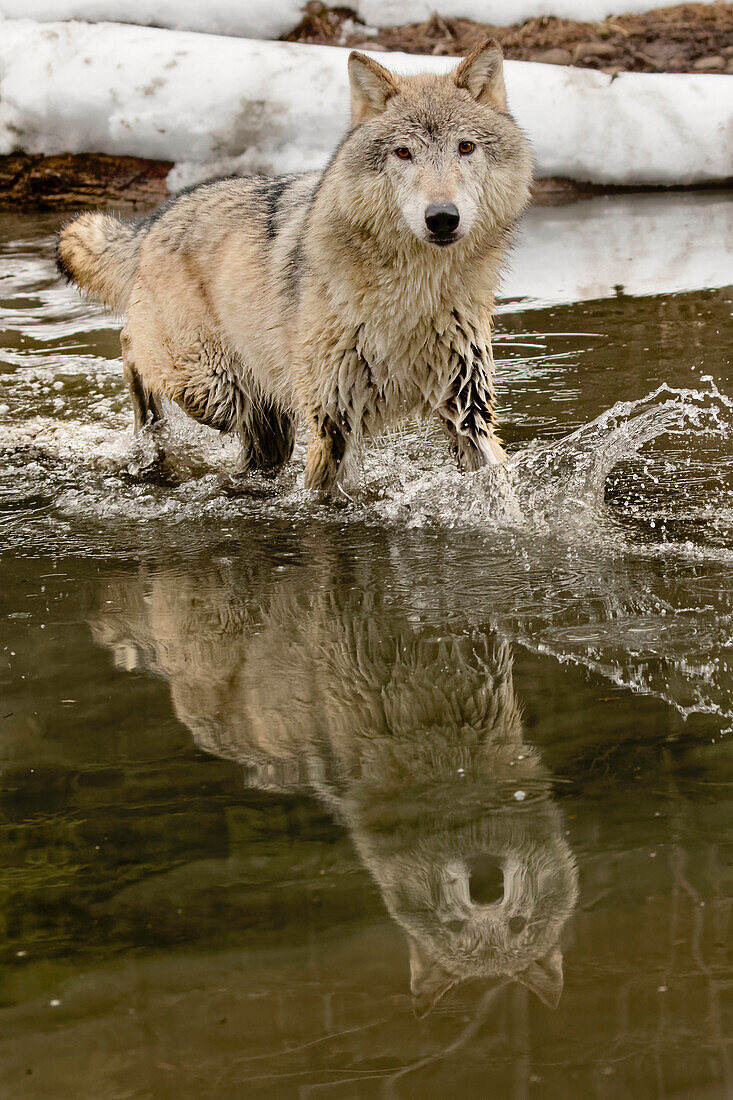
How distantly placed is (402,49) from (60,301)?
21.2ft

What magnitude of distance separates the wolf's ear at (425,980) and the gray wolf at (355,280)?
9.31 ft

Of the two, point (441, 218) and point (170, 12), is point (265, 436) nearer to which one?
point (441, 218)

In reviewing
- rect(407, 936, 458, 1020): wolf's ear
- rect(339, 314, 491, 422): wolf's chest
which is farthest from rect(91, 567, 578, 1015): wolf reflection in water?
rect(339, 314, 491, 422): wolf's chest

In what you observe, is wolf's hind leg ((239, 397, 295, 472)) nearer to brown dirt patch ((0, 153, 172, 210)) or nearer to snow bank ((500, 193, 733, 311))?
snow bank ((500, 193, 733, 311))

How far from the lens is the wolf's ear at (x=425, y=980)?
212 cm

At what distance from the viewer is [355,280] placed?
4.84 metres

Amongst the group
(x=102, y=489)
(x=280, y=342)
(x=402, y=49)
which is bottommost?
(x=102, y=489)

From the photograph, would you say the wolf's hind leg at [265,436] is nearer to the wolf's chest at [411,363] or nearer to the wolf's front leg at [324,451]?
the wolf's front leg at [324,451]

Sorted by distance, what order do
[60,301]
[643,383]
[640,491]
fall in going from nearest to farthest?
[640,491] → [643,383] → [60,301]

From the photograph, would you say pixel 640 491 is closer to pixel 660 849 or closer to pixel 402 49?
pixel 660 849

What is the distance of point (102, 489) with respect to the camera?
563 cm

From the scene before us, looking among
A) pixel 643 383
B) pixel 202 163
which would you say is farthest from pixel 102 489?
pixel 202 163

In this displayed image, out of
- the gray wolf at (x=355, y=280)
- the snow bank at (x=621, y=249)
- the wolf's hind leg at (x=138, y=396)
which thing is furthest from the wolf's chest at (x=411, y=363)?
the snow bank at (x=621, y=249)

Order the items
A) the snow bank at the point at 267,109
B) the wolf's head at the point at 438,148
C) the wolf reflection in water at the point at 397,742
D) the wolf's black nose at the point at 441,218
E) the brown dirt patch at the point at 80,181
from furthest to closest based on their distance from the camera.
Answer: the brown dirt patch at the point at 80,181, the snow bank at the point at 267,109, the wolf's head at the point at 438,148, the wolf's black nose at the point at 441,218, the wolf reflection in water at the point at 397,742
